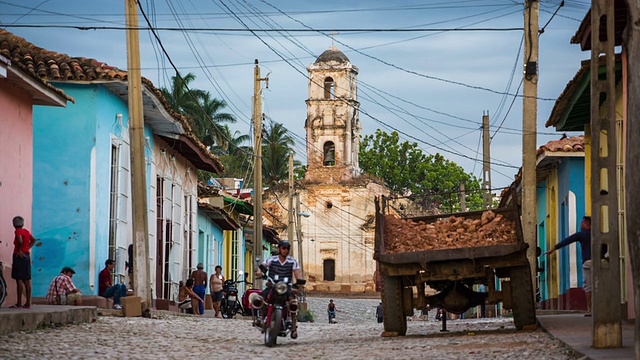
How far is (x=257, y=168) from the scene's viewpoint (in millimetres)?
32969

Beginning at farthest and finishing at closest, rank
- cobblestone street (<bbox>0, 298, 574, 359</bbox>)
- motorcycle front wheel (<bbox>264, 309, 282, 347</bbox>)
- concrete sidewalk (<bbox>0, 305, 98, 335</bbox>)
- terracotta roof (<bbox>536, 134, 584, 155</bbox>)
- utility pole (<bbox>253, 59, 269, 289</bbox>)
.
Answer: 1. utility pole (<bbox>253, 59, 269, 289</bbox>)
2. terracotta roof (<bbox>536, 134, 584, 155</bbox>)
3. motorcycle front wheel (<bbox>264, 309, 282, 347</bbox>)
4. concrete sidewalk (<bbox>0, 305, 98, 335</bbox>)
5. cobblestone street (<bbox>0, 298, 574, 359</bbox>)

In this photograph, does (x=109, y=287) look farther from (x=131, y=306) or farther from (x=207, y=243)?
(x=207, y=243)

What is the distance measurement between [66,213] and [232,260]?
24.6 m

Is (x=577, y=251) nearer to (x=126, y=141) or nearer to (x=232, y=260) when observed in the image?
(x=126, y=141)

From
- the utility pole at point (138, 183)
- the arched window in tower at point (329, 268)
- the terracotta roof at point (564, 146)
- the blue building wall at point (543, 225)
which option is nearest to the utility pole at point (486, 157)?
the blue building wall at point (543, 225)

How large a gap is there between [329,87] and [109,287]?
4791 centimetres

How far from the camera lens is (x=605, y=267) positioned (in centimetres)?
1046

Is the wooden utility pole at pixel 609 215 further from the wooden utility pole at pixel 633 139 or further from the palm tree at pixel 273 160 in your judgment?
the palm tree at pixel 273 160

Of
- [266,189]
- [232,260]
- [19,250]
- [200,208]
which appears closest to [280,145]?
[266,189]

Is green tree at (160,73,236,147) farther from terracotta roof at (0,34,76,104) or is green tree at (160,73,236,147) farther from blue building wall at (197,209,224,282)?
terracotta roof at (0,34,76,104)

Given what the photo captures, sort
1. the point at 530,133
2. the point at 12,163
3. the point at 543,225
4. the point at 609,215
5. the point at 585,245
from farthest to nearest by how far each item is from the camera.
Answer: the point at 543,225 → the point at 530,133 → the point at 12,163 → the point at 585,245 → the point at 609,215

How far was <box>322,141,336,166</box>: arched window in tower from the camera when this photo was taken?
→ 69.9 meters

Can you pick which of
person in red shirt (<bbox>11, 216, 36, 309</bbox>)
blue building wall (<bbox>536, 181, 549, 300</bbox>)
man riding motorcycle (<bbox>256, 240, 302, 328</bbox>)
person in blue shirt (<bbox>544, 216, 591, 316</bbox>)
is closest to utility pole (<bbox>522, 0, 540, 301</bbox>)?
person in blue shirt (<bbox>544, 216, 591, 316</bbox>)

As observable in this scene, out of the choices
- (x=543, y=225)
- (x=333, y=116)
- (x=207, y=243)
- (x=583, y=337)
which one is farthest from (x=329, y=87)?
(x=583, y=337)
